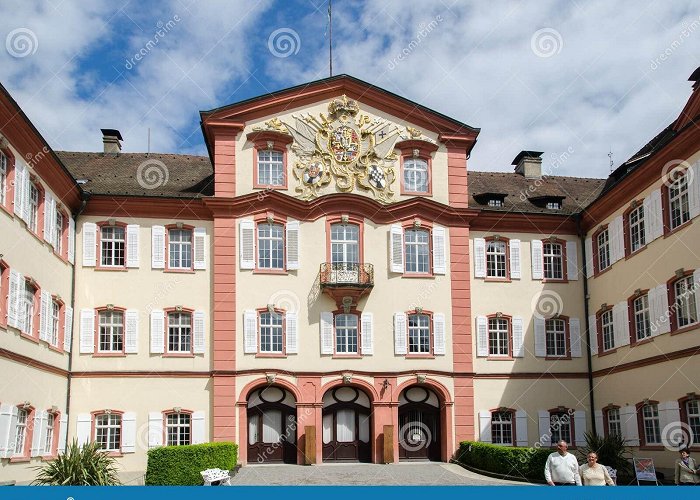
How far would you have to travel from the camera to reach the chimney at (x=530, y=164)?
36875mm

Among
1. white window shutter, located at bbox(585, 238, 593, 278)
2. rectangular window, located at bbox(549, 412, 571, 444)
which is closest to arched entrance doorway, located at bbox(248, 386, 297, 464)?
rectangular window, located at bbox(549, 412, 571, 444)

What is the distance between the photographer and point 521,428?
3041 centimetres

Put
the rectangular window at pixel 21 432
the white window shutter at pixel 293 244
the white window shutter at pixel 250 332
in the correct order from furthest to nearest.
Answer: the white window shutter at pixel 293 244 < the white window shutter at pixel 250 332 < the rectangular window at pixel 21 432

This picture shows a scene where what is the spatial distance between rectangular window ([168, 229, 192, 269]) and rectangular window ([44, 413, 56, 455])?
→ 6.08 meters

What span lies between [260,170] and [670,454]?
15.2 metres

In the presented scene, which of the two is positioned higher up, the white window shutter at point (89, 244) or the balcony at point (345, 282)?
the white window shutter at point (89, 244)

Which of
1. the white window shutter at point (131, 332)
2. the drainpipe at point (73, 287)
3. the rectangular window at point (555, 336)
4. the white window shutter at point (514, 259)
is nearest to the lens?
the drainpipe at point (73, 287)

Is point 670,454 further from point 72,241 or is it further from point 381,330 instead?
point 72,241

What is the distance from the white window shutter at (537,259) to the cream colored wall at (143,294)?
36.1ft

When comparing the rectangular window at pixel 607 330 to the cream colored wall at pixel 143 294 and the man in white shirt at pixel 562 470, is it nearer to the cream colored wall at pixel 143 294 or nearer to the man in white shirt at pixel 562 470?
the cream colored wall at pixel 143 294

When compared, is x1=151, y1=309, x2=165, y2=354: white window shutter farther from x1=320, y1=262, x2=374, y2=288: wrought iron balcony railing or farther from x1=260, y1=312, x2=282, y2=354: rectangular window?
x1=320, y1=262, x2=374, y2=288: wrought iron balcony railing

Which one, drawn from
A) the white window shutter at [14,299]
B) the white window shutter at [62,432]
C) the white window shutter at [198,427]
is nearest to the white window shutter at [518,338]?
the white window shutter at [198,427]

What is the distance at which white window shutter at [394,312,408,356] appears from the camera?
1175 inches

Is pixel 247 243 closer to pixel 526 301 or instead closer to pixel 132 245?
pixel 132 245
